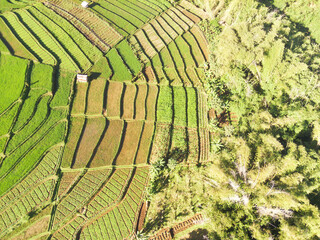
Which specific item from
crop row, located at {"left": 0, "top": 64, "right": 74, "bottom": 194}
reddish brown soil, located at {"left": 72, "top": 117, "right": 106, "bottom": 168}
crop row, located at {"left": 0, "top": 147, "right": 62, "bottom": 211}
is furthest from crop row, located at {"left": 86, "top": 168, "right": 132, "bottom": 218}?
crop row, located at {"left": 0, "top": 64, "right": 74, "bottom": 194}

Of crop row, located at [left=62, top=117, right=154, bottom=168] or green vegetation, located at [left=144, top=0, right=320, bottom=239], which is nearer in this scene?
green vegetation, located at [left=144, top=0, right=320, bottom=239]

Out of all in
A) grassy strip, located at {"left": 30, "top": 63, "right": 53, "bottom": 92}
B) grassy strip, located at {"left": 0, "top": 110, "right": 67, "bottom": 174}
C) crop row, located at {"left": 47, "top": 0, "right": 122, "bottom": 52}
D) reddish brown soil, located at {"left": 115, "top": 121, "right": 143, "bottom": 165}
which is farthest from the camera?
crop row, located at {"left": 47, "top": 0, "right": 122, "bottom": 52}

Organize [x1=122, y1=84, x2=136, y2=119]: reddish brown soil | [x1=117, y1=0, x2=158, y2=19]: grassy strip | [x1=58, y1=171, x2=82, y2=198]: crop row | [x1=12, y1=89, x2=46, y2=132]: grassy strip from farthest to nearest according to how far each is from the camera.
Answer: [x1=117, y1=0, x2=158, y2=19]: grassy strip, [x1=122, y1=84, x2=136, y2=119]: reddish brown soil, [x1=12, y1=89, x2=46, y2=132]: grassy strip, [x1=58, y1=171, x2=82, y2=198]: crop row

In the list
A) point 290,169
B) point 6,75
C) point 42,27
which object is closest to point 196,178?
point 290,169

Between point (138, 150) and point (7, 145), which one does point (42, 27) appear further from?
point (138, 150)

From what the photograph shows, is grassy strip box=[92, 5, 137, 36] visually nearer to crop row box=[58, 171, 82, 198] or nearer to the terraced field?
the terraced field

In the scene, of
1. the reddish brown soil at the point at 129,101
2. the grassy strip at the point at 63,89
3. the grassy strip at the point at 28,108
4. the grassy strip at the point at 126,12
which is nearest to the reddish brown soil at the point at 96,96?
the grassy strip at the point at 63,89

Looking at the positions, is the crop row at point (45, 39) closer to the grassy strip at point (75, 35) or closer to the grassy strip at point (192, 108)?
the grassy strip at point (75, 35)

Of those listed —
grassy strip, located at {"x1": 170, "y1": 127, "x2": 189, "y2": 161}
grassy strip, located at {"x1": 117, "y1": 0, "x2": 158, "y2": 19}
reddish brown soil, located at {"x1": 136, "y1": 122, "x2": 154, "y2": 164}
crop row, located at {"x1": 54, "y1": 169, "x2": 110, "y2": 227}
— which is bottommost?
crop row, located at {"x1": 54, "y1": 169, "x2": 110, "y2": 227}
